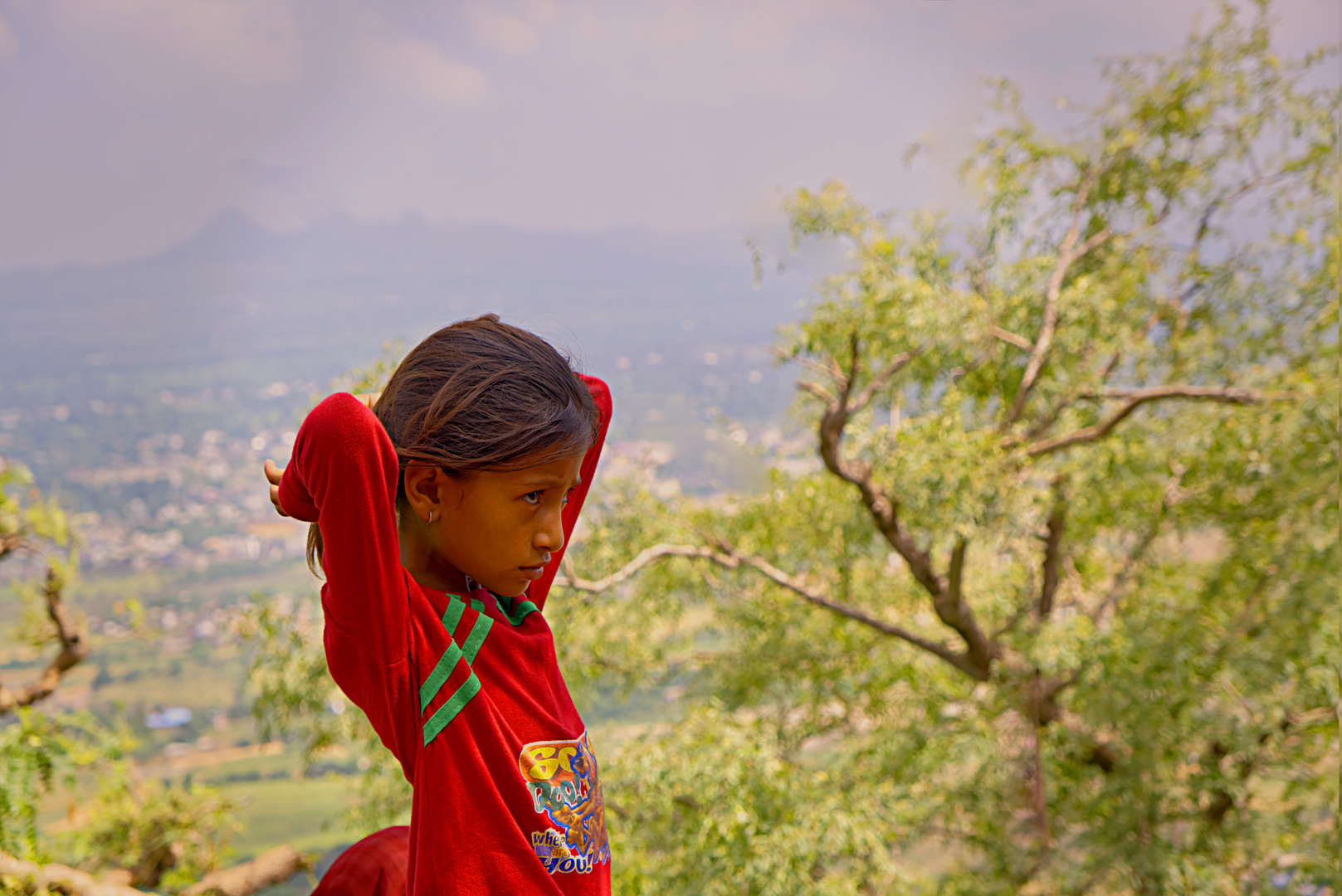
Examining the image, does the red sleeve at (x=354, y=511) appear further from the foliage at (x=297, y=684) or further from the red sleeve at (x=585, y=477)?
the foliage at (x=297, y=684)

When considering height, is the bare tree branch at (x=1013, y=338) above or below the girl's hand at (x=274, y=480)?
above

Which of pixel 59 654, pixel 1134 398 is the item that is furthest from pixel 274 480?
pixel 1134 398

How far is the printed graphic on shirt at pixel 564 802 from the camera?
A: 647 millimetres

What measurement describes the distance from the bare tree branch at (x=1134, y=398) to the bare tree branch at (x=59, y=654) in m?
2.85

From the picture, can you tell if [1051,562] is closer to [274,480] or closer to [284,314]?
[274,480]

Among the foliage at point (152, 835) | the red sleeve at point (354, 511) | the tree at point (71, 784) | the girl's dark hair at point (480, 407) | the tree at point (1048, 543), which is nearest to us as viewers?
the red sleeve at point (354, 511)

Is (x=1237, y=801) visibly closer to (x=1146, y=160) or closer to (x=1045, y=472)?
(x=1045, y=472)

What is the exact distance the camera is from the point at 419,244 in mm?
12227

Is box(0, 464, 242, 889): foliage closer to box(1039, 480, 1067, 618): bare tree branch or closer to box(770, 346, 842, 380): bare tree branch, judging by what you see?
box(770, 346, 842, 380): bare tree branch

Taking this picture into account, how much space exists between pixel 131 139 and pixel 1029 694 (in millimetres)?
12472

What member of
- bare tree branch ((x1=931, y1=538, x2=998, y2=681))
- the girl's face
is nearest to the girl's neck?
the girl's face

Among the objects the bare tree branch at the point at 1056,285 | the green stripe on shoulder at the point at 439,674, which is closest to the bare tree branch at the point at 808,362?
the bare tree branch at the point at 1056,285

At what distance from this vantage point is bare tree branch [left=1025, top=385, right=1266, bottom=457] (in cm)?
323

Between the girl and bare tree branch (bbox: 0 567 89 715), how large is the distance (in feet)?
4.72
